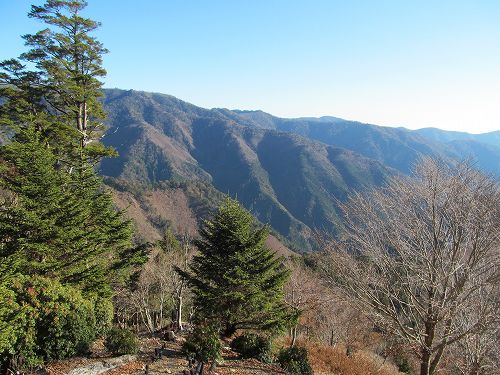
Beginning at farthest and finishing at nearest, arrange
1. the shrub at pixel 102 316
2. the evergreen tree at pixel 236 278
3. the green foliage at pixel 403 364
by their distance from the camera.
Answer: the green foliage at pixel 403 364 < the evergreen tree at pixel 236 278 < the shrub at pixel 102 316

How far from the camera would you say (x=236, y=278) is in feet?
52.7

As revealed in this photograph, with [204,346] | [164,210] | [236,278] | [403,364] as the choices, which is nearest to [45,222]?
[204,346]

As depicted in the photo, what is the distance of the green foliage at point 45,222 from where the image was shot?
1255 cm

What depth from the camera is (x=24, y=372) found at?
346 inches

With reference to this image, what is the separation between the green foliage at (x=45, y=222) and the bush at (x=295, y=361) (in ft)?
25.6

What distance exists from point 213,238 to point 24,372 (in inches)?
370

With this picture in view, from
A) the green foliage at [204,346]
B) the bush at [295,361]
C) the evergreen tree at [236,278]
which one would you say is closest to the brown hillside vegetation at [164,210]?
the evergreen tree at [236,278]

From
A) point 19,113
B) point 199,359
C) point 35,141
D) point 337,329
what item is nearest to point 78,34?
point 19,113

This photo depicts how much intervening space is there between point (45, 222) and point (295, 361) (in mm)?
9851

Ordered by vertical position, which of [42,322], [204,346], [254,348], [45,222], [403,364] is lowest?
[403,364]

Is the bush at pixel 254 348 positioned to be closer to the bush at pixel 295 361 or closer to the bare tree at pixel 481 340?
the bush at pixel 295 361

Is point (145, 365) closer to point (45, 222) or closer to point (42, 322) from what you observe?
point (42, 322)

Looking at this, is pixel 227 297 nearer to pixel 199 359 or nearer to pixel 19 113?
pixel 199 359

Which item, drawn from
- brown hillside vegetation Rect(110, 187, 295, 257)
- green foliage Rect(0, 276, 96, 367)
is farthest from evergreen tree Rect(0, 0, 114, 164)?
brown hillside vegetation Rect(110, 187, 295, 257)
